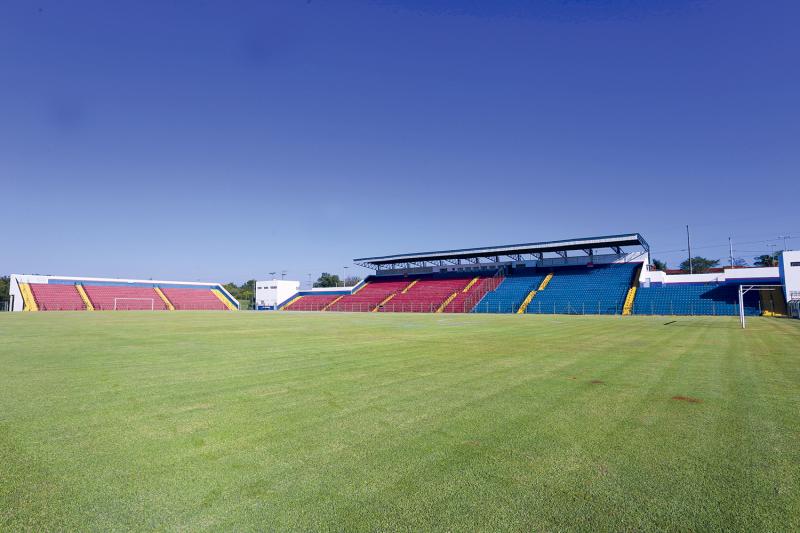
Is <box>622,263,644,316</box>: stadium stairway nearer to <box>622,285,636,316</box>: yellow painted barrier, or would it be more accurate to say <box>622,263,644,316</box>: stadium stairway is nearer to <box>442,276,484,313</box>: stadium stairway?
<box>622,285,636,316</box>: yellow painted barrier

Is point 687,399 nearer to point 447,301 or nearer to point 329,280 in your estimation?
point 447,301

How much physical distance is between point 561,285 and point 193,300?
209 feet

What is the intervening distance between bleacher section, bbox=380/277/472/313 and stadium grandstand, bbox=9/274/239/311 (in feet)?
115

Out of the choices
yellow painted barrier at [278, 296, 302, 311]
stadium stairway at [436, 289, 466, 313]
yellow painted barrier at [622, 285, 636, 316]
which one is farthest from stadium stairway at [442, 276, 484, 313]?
yellow painted barrier at [278, 296, 302, 311]

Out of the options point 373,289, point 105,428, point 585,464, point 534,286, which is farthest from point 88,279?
point 585,464

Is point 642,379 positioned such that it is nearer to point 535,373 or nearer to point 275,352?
point 535,373

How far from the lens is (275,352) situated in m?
12.4

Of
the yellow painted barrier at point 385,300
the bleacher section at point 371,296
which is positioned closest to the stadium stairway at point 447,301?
the yellow painted barrier at point 385,300

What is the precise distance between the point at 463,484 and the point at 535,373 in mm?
5776

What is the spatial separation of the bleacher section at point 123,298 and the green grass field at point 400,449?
65.9 meters

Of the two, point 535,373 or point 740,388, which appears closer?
point 740,388

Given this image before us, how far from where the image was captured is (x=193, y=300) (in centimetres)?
7375

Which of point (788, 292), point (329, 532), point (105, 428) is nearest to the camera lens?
point (329, 532)

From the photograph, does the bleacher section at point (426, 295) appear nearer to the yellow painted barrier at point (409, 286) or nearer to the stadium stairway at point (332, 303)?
the yellow painted barrier at point (409, 286)
